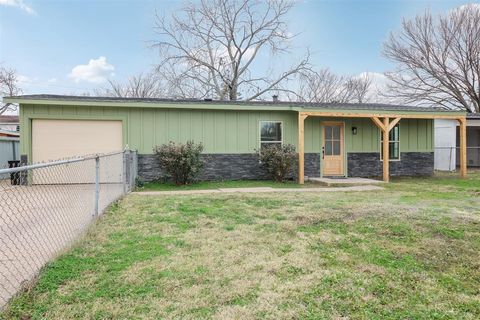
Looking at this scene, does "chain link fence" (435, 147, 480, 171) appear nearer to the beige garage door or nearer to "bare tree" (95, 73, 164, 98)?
the beige garage door

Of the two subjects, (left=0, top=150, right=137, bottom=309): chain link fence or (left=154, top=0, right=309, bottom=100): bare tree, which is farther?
(left=154, top=0, right=309, bottom=100): bare tree

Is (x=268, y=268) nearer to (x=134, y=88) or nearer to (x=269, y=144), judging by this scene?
(x=269, y=144)

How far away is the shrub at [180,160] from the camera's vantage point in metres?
10.3

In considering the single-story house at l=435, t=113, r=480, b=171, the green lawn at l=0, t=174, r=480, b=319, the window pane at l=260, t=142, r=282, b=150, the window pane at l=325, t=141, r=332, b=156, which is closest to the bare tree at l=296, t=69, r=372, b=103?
the single-story house at l=435, t=113, r=480, b=171

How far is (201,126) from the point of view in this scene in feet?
38.0

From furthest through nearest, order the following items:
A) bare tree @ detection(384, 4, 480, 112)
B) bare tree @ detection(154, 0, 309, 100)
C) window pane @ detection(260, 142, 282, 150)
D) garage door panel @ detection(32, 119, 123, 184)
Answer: bare tree @ detection(384, 4, 480, 112), bare tree @ detection(154, 0, 309, 100), window pane @ detection(260, 142, 282, 150), garage door panel @ detection(32, 119, 123, 184)

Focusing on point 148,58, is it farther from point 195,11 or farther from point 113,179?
Result: point 113,179

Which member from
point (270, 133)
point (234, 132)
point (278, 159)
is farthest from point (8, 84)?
point (278, 159)

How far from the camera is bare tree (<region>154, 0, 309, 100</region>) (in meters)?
23.9

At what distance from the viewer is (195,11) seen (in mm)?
23875

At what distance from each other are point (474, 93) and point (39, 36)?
29.1 m

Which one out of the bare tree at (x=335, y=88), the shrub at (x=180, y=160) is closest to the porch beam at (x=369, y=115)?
the shrub at (x=180, y=160)

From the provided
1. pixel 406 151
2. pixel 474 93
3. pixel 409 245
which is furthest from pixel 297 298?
pixel 474 93

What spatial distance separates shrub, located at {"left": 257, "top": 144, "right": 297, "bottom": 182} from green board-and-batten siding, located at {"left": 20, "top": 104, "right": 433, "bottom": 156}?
572 millimetres
